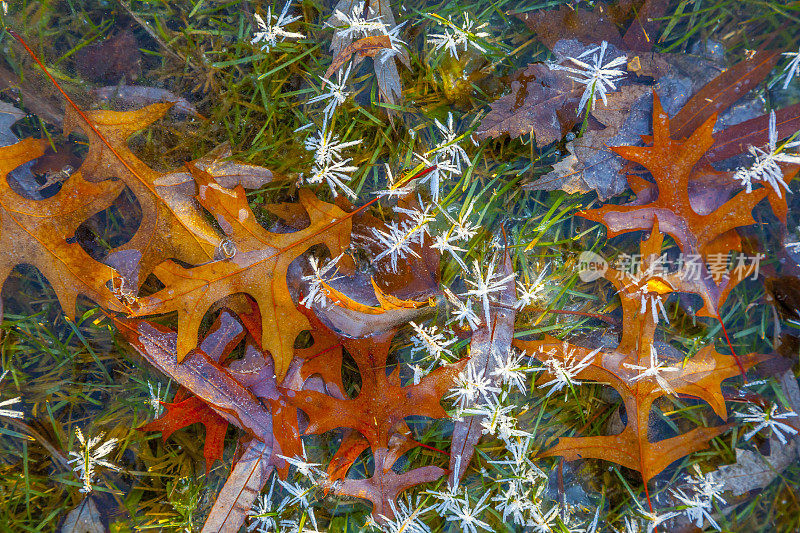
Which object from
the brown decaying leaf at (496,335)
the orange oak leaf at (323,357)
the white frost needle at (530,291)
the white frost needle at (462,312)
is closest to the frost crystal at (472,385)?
the brown decaying leaf at (496,335)

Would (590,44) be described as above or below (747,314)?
above

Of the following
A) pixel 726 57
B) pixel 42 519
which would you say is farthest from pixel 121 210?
pixel 726 57

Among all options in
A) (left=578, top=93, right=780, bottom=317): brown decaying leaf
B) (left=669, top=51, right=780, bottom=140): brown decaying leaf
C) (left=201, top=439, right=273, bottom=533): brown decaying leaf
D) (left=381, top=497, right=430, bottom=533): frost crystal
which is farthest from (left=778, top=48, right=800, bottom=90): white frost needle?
(left=201, top=439, right=273, bottom=533): brown decaying leaf

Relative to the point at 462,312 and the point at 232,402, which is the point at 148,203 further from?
the point at 462,312

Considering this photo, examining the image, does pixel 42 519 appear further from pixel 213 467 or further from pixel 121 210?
pixel 121 210

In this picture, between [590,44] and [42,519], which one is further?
[42,519]

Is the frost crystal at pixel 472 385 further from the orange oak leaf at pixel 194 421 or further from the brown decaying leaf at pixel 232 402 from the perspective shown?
the orange oak leaf at pixel 194 421

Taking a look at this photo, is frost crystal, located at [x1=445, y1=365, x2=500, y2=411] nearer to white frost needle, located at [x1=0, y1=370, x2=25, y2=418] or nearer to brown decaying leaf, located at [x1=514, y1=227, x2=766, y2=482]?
brown decaying leaf, located at [x1=514, y1=227, x2=766, y2=482]

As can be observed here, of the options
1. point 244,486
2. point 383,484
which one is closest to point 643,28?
point 383,484
